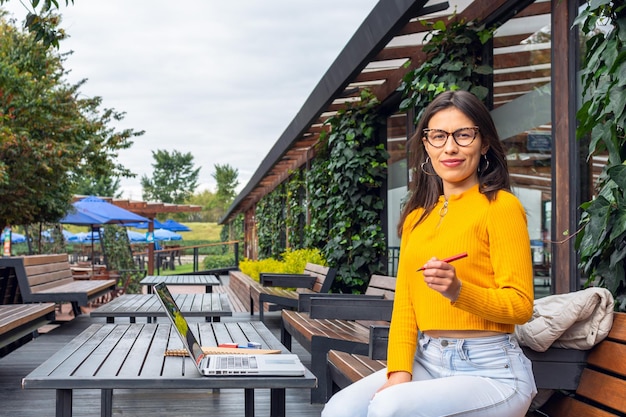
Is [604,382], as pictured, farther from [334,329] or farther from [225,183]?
[225,183]

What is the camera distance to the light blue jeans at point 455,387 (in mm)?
1982

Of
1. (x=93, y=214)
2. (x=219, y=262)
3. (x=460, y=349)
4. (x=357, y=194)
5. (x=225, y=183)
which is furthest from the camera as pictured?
(x=225, y=183)

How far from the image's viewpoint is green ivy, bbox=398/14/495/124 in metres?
5.36

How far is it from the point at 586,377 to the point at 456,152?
96 cm

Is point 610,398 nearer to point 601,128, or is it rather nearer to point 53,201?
point 601,128

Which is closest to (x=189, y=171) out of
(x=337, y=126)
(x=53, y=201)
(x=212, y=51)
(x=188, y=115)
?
(x=188, y=115)

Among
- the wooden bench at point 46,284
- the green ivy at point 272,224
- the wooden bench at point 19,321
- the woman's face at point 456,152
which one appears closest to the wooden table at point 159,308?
the wooden bench at point 19,321

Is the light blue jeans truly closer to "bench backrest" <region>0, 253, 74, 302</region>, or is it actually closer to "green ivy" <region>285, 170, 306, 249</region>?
"bench backrest" <region>0, 253, 74, 302</region>

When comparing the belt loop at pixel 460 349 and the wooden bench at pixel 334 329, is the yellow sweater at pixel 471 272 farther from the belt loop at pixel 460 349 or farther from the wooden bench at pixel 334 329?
the wooden bench at pixel 334 329

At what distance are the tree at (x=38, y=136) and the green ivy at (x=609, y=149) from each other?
33.3 feet

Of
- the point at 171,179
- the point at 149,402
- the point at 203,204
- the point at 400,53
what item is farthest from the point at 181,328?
the point at 171,179

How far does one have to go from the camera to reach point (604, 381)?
2.50 m

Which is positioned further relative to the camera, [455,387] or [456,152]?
[456,152]

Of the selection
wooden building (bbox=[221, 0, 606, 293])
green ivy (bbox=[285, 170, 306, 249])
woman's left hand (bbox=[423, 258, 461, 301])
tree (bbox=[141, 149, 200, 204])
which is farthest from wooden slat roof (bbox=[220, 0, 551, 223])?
tree (bbox=[141, 149, 200, 204])
